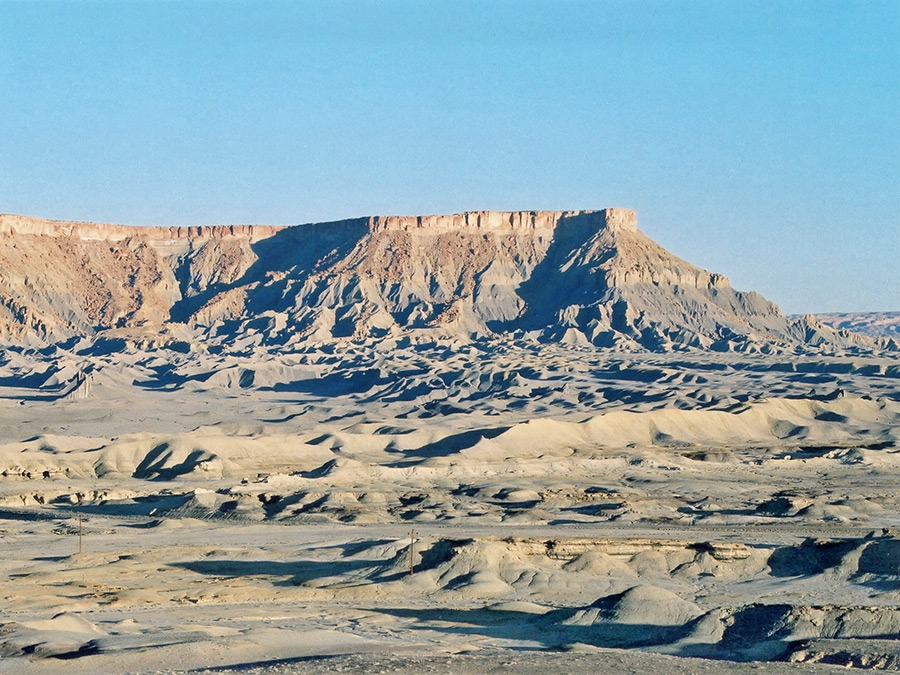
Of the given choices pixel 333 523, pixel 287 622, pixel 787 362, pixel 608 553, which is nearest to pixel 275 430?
pixel 333 523

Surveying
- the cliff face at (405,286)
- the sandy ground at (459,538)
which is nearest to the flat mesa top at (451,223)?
the cliff face at (405,286)

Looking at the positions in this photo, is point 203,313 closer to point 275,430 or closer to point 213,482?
point 275,430

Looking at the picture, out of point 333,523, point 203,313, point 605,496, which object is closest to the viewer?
point 333,523

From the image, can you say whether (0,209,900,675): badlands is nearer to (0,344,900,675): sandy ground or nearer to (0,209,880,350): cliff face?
(0,344,900,675): sandy ground

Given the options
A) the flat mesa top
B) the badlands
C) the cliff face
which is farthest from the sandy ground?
the flat mesa top

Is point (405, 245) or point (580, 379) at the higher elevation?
point (405, 245)

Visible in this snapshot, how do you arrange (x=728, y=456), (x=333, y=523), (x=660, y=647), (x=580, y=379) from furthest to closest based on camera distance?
(x=580, y=379) < (x=728, y=456) < (x=333, y=523) < (x=660, y=647)

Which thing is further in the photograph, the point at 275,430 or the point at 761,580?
the point at 275,430
